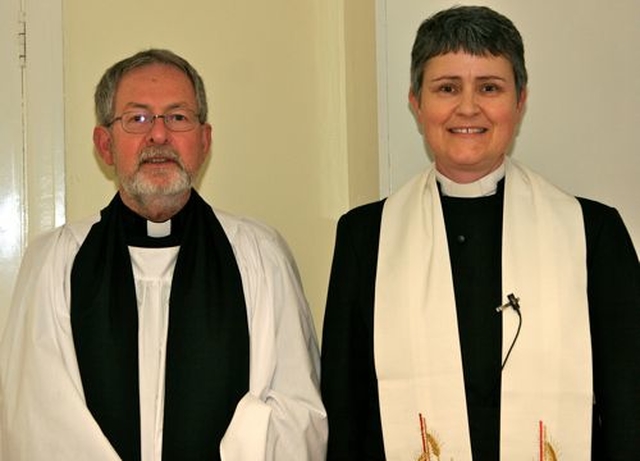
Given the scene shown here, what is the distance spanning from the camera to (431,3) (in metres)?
3.40

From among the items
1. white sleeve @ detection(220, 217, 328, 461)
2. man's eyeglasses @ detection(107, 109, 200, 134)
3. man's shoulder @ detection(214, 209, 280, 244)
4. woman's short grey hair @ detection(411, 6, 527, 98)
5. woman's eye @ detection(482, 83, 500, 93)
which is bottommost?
white sleeve @ detection(220, 217, 328, 461)

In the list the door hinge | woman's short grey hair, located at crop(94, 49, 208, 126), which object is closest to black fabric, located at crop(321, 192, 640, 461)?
woman's short grey hair, located at crop(94, 49, 208, 126)

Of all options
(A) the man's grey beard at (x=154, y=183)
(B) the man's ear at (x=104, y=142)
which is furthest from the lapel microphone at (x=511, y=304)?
(B) the man's ear at (x=104, y=142)

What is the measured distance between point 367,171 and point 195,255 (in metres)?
1.03

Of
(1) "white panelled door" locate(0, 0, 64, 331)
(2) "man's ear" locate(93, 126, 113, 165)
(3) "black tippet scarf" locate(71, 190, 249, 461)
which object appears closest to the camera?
(3) "black tippet scarf" locate(71, 190, 249, 461)

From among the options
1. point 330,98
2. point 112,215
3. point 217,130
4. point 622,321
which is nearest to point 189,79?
point 112,215

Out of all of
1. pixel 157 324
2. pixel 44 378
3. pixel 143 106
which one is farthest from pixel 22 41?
pixel 44 378

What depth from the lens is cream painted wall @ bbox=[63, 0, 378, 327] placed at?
3.51 m

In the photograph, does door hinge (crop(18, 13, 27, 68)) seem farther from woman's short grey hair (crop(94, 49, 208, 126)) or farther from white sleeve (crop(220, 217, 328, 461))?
white sleeve (crop(220, 217, 328, 461))

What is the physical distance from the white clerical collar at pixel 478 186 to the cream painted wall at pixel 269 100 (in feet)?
2.89

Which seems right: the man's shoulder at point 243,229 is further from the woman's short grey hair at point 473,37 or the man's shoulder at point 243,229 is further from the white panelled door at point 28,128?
the white panelled door at point 28,128

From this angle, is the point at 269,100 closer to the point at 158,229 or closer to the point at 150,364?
the point at 158,229

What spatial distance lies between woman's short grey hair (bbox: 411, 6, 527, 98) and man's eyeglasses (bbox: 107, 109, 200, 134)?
0.74 m

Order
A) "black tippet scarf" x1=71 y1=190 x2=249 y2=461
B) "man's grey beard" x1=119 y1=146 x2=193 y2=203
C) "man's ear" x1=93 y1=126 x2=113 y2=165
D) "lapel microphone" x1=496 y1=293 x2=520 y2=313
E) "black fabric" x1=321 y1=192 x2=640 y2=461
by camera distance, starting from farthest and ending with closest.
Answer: "man's ear" x1=93 y1=126 x2=113 y2=165, "man's grey beard" x1=119 y1=146 x2=193 y2=203, "black tippet scarf" x1=71 y1=190 x2=249 y2=461, "lapel microphone" x1=496 y1=293 x2=520 y2=313, "black fabric" x1=321 y1=192 x2=640 y2=461
